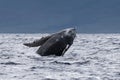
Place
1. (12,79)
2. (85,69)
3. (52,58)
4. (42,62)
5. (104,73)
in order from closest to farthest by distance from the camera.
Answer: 1. (12,79)
2. (104,73)
3. (85,69)
4. (42,62)
5. (52,58)

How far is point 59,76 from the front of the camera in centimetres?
1775

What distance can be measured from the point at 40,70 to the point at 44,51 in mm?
8248

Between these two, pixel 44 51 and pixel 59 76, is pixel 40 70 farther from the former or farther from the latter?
pixel 44 51

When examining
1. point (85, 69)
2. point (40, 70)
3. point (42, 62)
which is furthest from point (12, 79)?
point (42, 62)

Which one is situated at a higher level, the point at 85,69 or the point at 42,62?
the point at 42,62

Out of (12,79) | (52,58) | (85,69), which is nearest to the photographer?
(12,79)

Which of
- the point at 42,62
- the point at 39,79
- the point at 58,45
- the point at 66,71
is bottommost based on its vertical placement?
the point at 39,79

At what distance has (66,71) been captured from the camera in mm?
19688

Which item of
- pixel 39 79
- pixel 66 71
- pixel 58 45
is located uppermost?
pixel 58 45

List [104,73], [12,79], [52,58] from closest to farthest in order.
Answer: [12,79] → [104,73] → [52,58]

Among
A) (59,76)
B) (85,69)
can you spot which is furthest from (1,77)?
(85,69)

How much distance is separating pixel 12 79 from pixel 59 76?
6.96 ft

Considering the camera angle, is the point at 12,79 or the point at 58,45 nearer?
the point at 12,79

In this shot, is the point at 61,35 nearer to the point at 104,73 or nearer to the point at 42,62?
the point at 42,62
